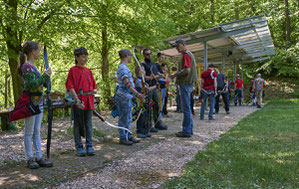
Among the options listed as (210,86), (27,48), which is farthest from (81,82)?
(210,86)

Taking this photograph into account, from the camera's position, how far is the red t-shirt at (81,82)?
14.8ft

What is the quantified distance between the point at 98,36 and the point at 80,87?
9.92m

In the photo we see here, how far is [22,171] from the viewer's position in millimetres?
3863

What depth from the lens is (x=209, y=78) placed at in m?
9.73

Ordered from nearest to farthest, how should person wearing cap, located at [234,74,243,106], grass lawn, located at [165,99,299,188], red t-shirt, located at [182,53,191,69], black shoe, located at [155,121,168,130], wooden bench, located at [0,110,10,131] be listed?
grass lawn, located at [165,99,299,188] → red t-shirt, located at [182,53,191,69] → black shoe, located at [155,121,168,130] → wooden bench, located at [0,110,10,131] → person wearing cap, located at [234,74,243,106]

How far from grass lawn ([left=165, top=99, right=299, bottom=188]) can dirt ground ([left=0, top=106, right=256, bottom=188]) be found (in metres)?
0.27

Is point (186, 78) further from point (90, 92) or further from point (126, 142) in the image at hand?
point (90, 92)

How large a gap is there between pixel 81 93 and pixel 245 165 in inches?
106

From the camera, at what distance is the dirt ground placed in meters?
3.41

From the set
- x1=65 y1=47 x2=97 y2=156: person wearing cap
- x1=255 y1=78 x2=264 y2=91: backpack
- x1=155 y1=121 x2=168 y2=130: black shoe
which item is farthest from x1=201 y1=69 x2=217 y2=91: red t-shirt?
x1=255 y1=78 x2=264 y2=91: backpack

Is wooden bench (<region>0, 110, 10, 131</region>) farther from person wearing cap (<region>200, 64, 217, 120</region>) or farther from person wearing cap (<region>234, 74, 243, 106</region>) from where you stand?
person wearing cap (<region>234, 74, 243, 106</region>)

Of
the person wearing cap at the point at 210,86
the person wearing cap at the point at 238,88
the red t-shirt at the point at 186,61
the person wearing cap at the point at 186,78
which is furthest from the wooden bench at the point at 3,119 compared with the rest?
the person wearing cap at the point at 238,88

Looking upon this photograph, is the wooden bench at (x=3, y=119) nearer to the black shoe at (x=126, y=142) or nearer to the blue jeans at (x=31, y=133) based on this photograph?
the black shoe at (x=126, y=142)

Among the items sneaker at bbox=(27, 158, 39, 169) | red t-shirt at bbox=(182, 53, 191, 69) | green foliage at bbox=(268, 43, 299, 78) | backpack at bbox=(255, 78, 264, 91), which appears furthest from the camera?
green foliage at bbox=(268, 43, 299, 78)
